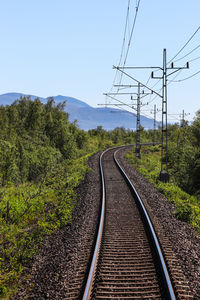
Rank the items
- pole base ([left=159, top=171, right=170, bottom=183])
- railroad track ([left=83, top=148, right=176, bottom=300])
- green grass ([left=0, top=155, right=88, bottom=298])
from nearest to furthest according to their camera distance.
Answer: railroad track ([left=83, top=148, right=176, bottom=300]), green grass ([left=0, top=155, right=88, bottom=298]), pole base ([left=159, top=171, right=170, bottom=183])

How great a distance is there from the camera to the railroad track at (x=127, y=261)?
5328 mm

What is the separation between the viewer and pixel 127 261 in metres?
6.66

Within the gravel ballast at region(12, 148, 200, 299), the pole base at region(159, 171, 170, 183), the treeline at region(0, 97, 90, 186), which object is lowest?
the gravel ballast at region(12, 148, 200, 299)

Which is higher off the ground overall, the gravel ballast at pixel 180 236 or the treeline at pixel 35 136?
the treeline at pixel 35 136

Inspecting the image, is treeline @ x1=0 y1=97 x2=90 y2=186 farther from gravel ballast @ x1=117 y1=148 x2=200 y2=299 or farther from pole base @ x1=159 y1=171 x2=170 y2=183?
gravel ballast @ x1=117 y1=148 x2=200 y2=299

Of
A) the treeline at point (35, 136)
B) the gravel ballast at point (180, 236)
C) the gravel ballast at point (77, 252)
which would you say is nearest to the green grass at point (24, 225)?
the gravel ballast at point (77, 252)

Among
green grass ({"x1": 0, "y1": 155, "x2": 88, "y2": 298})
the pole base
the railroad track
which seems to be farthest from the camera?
the pole base

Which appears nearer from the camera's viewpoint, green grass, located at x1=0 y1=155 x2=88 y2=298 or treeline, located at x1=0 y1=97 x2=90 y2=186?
green grass, located at x1=0 y1=155 x2=88 y2=298

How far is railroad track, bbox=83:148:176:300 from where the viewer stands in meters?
5.33

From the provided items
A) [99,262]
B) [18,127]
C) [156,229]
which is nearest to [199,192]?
[156,229]

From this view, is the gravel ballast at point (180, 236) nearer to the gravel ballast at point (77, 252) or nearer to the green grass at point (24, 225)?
the gravel ballast at point (77, 252)

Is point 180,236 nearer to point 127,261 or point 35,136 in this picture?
point 127,261

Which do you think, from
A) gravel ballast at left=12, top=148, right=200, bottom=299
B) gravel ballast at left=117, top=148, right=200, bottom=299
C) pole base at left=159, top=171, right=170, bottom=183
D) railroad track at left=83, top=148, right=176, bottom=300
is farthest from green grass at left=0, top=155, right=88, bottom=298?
pole base at left=159, top=171, right=170, bottom=183

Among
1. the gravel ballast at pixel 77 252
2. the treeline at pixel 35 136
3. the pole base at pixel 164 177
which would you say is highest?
the treeline at pixel 35 136
